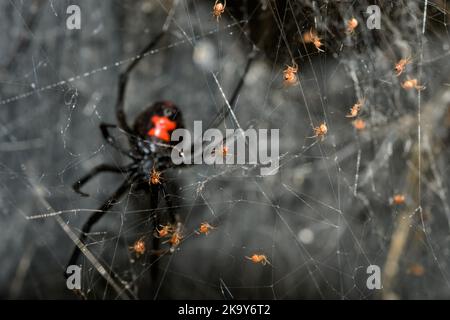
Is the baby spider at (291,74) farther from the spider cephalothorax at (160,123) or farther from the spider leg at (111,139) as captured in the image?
the spider leg at (111,139)

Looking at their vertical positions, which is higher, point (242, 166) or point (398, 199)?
point (242, 166)

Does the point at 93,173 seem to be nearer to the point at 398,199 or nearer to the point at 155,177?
the point at 155,177

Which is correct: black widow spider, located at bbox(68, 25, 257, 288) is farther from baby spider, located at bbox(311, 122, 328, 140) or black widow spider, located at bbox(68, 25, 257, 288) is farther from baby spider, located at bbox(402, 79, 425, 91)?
baby spider, located at bbox(402, 79, 425, 91)

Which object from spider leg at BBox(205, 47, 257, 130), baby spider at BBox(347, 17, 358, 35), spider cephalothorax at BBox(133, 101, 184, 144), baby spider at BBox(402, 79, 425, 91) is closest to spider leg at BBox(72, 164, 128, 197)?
spider cephalothorax at BBox(133, 101, 184, 144)

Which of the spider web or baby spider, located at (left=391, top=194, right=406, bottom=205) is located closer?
the spider web

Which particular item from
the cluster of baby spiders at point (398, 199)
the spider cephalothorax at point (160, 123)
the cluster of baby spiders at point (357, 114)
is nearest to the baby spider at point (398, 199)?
the cluster of baby spiders at point (398, 199)

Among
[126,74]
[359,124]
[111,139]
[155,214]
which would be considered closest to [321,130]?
[359,124]
